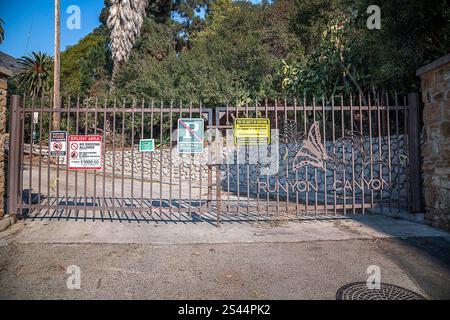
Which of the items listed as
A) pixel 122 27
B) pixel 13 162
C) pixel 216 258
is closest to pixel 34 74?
pixel 122 27

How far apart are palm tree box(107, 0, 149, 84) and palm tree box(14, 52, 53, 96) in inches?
425

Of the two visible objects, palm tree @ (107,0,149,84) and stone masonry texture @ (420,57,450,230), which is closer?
stone masonry texture @ (420,57,450,230)

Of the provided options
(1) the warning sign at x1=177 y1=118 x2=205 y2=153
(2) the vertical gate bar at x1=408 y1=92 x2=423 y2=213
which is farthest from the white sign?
(2) the vertical gate bar at x1=408 y1=92 x2=423 y2=213

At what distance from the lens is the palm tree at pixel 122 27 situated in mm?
19062

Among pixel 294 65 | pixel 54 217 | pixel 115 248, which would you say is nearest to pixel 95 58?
pixel 294 65

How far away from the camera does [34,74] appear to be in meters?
26.2

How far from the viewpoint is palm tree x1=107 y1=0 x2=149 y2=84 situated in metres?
19.1

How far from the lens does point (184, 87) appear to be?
15344mm

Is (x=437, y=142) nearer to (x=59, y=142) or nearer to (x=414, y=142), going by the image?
(x=414, y=142)

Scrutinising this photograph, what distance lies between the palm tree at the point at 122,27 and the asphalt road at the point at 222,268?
17441mm

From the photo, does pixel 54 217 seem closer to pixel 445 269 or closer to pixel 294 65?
pixel 445 269

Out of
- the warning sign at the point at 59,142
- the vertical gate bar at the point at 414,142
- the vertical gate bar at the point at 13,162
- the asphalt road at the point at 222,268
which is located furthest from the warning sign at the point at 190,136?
the vertical gate bar at the point at 414,142

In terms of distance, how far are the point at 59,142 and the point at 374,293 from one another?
5.03 metres

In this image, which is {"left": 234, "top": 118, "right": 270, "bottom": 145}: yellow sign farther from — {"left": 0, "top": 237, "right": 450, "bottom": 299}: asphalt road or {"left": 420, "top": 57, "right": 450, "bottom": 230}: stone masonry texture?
{"left": 420, "top": 57, "right": 450, "bottom": 230}: stone masonry texture
